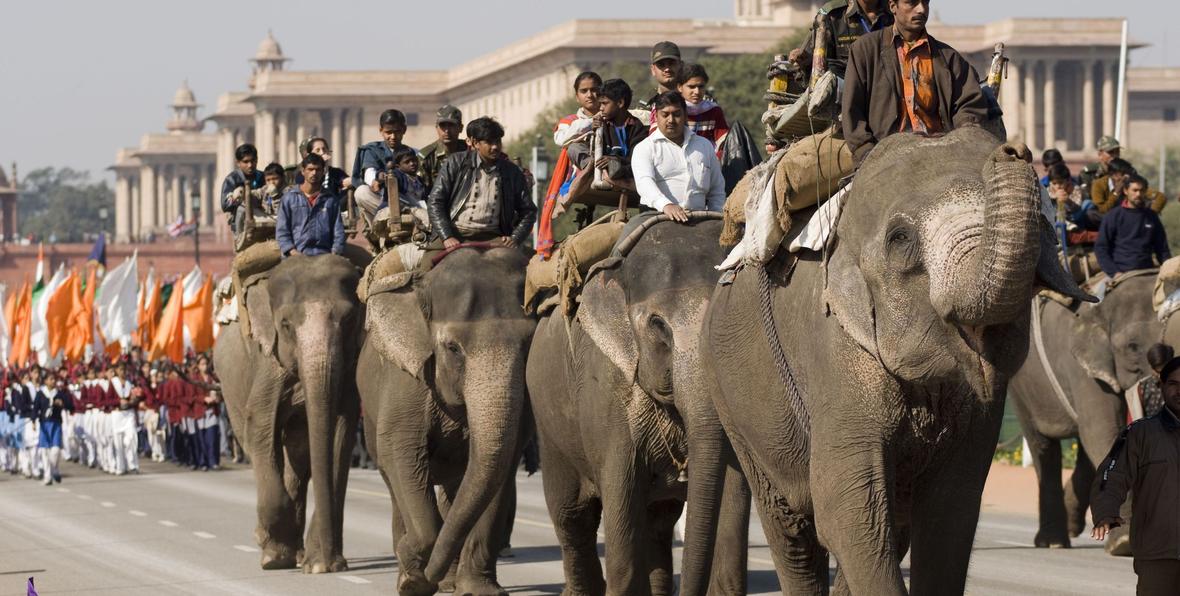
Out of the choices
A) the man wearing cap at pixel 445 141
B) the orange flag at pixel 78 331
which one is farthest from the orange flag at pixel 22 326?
the man wearing cap at pixel 445 141

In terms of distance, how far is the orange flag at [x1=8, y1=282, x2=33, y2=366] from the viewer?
4953cm

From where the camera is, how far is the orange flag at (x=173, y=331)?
1821 inches

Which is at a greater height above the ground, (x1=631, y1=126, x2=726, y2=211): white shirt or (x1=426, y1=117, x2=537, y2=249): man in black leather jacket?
(x1=631, y1=126, x2=726, y2=211): white shirt

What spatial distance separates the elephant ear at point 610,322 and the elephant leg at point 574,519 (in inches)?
55.6

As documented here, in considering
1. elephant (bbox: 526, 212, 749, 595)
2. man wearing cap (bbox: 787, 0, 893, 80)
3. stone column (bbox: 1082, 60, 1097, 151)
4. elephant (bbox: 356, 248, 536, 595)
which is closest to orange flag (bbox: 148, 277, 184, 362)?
elephant (bbox: 356, 248, 536, 595)

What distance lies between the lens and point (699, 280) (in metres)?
11.3

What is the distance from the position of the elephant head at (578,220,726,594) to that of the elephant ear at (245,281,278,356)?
23.4 feet

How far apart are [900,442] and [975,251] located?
891 mm

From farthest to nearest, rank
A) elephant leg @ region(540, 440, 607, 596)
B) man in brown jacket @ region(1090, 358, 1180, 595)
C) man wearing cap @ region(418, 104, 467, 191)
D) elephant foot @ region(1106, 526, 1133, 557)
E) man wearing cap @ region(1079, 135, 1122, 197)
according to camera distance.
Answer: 1. man wearing cap @ region(1079, 135, 1122, 197)
2. elephant foot @ region(1106, 526, 1133, 557)
3. man wearing cap @ region(418, 104, 467, 191)
4. elephant leg @ region(540, 440, 607, 596)
5. man in brown jacket @ region(1090, 358, 1180, 595)

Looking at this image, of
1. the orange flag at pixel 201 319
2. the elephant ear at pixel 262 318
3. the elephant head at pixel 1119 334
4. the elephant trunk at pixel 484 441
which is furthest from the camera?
the orange flag at pixel 201 319

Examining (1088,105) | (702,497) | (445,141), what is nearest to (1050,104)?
(1088,105)

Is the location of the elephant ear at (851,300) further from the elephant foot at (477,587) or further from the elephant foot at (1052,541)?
the elephant foot at (1052,541)

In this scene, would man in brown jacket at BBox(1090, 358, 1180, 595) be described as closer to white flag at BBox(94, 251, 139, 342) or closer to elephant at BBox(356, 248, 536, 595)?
elephant at BBox(356, 248, 536, 595)

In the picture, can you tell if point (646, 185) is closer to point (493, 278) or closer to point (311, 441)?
point (493, 278)
